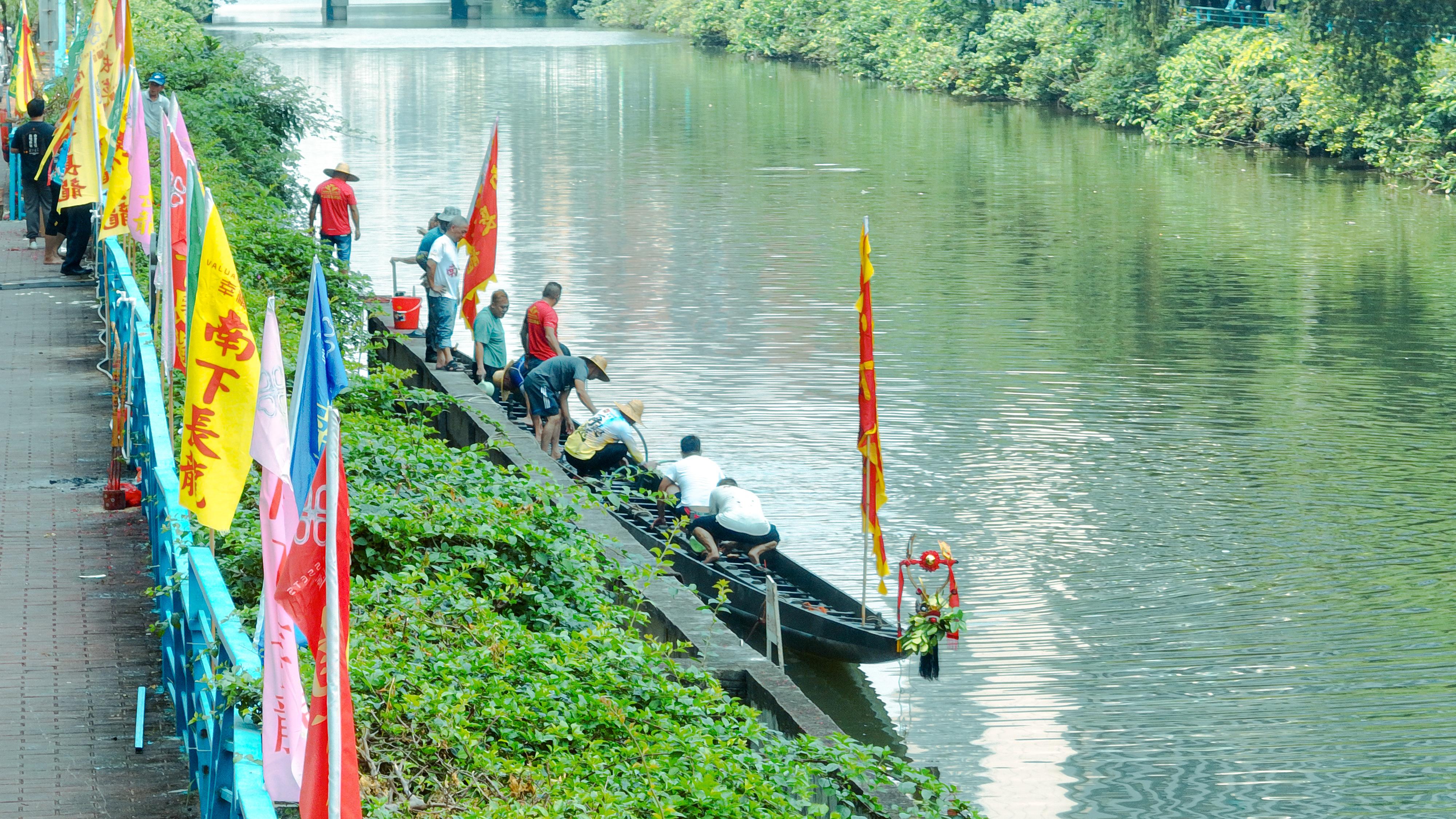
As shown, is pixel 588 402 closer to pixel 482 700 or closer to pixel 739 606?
pixel 739 606

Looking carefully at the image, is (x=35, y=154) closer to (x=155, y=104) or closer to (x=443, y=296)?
(x=155, y=104)

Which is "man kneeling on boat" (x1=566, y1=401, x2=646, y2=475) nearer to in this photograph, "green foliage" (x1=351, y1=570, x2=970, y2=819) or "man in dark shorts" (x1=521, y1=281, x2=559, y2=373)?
"man in dark shorts" (x1=521, y1=281, x2=559, y2=373)

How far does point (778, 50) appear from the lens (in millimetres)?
81188

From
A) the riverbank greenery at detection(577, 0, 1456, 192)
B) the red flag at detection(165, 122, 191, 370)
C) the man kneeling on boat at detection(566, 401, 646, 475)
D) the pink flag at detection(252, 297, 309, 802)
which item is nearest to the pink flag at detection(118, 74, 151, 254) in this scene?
the red flag at detection(165, 122, 191, 370)

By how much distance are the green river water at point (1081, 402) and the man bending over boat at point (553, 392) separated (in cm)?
221

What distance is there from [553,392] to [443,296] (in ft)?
8.54

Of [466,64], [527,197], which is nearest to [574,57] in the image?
[466,64]

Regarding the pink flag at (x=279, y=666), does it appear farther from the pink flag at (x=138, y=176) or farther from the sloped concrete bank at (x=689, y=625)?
the pink flag at (x=138, y=176)

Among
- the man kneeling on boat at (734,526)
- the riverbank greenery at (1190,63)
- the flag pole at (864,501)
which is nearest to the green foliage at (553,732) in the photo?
the flag pole at (864,501)

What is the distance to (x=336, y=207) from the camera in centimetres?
2048

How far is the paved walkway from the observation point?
6.97 meters

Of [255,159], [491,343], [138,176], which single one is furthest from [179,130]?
[255,159]

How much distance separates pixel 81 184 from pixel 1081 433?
1040 cm

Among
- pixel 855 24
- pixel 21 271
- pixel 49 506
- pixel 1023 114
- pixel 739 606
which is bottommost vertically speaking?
pixel 739 606
